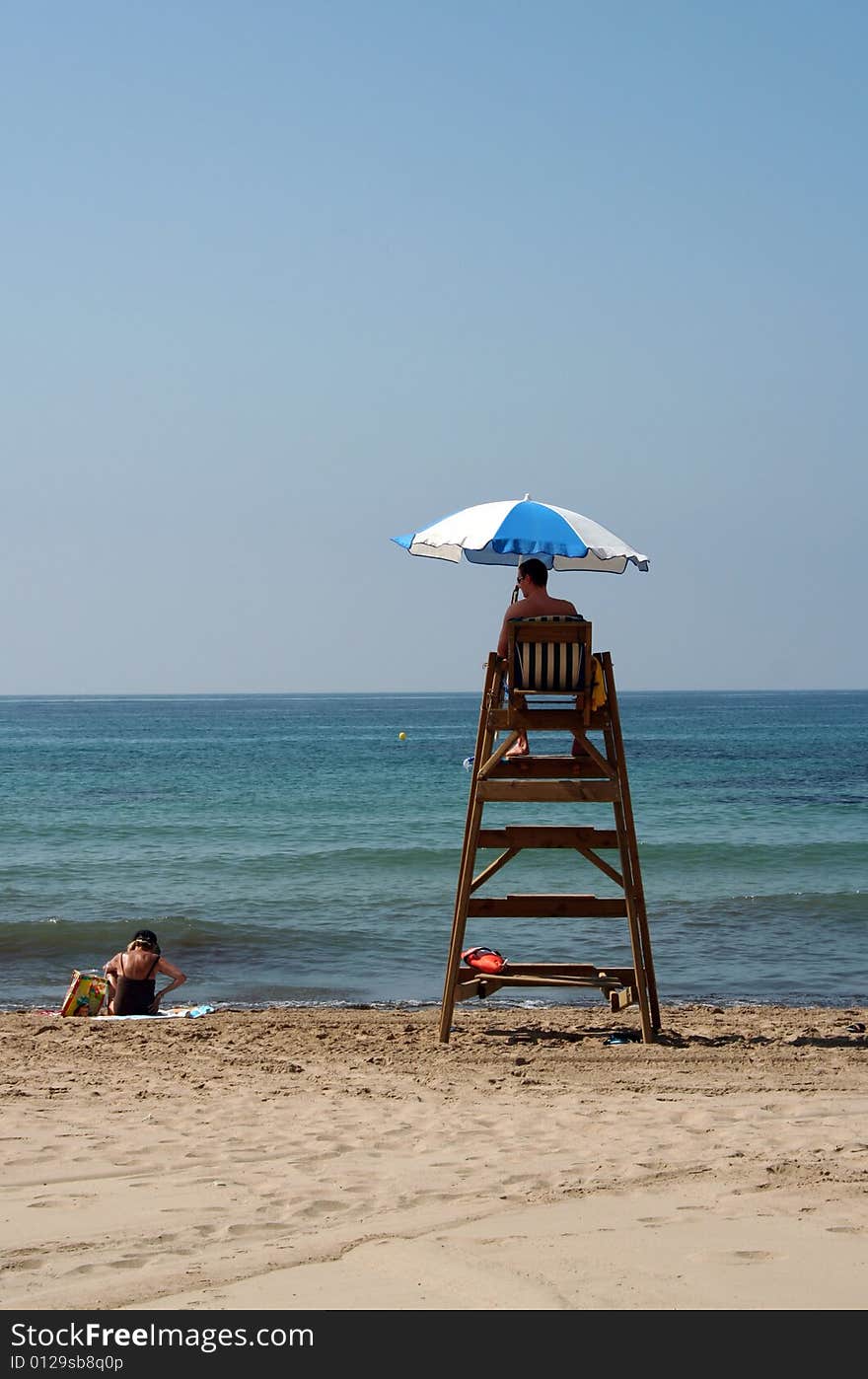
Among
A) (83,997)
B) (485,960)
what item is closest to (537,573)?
(485,960)

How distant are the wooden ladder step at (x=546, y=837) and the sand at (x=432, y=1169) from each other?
1.32 meters

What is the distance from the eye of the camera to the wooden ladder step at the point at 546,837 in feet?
27.7

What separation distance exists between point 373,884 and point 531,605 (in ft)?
37.1

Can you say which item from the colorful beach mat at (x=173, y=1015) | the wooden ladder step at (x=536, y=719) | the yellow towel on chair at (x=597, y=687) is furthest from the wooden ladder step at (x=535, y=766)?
the colorful beach mat at (x=173, y=1015)

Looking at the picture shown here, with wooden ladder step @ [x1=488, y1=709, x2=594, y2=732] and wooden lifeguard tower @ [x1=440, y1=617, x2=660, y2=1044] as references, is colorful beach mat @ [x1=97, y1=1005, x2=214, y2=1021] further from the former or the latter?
wooden ladder step @ [x1=488, y1=709, x2=594, y2=732]

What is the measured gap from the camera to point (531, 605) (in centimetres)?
832

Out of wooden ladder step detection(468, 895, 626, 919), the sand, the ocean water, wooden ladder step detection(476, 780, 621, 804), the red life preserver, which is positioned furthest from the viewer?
the ocean water

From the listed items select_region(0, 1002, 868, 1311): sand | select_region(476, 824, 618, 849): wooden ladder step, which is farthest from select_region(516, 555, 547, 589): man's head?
select_region(0, 1002, 868, 1311): sand

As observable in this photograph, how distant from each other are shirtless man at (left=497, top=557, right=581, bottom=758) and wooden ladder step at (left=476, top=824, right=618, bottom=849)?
50 cm

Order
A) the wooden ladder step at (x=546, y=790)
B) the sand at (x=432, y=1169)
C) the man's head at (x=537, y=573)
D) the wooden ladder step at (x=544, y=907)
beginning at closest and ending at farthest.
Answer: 1. the sand at (x=432, y=1169)
2. the wooden ladder step at (x=546, y=790)
3. the man's head at (x=537, y=573)
4. the wooden ladder step at (x=544, y=907)

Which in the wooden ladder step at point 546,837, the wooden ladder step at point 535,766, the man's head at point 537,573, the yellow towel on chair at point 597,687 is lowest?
the wooden ladder step at point 546,837

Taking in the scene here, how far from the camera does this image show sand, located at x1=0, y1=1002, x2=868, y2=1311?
4.16 meters

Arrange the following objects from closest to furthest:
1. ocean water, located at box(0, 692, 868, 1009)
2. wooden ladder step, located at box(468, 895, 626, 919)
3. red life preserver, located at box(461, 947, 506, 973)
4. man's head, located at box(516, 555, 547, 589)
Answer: man's head, located at box(516, 555, 547, 589)
wooden ladder step, located at box(468, 895, 626, 919)
red life preserver, located at box(461, 947, 506, 973)
ocean water, located at box(0, 692, 868, 1009)

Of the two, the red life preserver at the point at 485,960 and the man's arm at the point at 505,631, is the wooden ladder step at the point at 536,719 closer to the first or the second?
the man's arm at the point at 505,631
